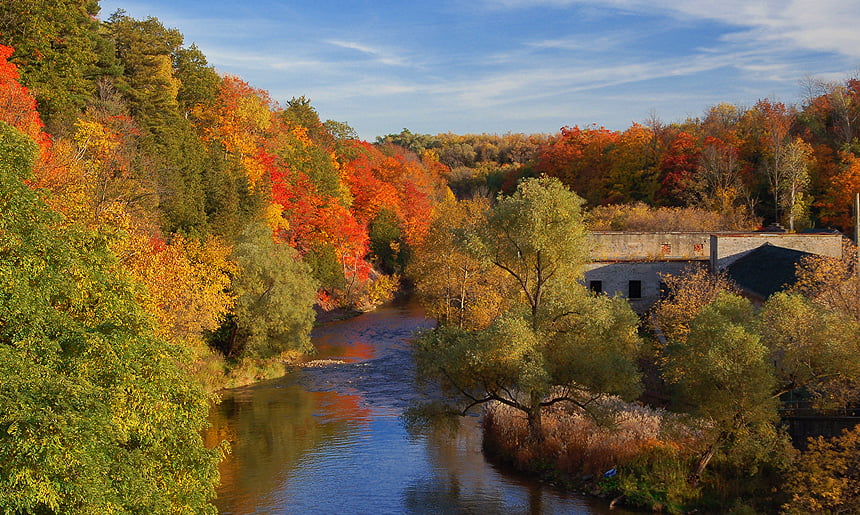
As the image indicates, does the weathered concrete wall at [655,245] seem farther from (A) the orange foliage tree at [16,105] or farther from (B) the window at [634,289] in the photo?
(A) the orange foliage tree at [16,105]

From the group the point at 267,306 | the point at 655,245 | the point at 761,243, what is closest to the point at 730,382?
the point at 761,243

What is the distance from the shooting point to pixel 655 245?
43.4 m

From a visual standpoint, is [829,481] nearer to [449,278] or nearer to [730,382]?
[730,382]

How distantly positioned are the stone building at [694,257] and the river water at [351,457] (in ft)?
42.2

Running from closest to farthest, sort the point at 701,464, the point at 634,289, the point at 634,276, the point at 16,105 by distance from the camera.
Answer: the point at 701,464, the point at 16,105, the point at 634,276, the point at 634,289

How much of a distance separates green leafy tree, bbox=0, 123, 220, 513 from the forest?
1.8 inches

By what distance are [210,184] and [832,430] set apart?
125ft

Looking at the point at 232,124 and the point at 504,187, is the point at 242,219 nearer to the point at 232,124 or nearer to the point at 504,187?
the point at 232,124

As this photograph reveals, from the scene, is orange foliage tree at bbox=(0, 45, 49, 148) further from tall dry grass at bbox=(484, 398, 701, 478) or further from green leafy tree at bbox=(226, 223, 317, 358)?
tall dry grass at bbox=(484, 398, 701, 478)

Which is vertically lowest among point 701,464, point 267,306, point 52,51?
point 701,464

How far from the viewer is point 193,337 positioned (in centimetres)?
3141

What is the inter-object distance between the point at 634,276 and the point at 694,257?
5250 millimetres

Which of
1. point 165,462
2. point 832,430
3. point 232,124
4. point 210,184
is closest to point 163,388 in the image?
point 165,462

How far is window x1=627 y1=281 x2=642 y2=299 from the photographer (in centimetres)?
4072
